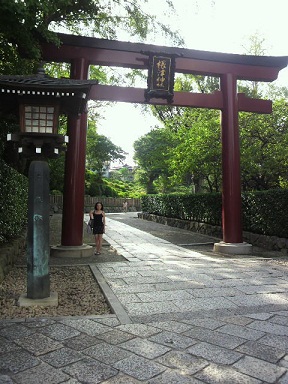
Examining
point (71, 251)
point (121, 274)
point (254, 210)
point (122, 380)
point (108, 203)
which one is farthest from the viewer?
point (108, 203)

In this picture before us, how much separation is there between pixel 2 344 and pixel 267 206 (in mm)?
9118

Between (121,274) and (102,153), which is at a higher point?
(102,153)

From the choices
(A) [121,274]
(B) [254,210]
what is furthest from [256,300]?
(B) [254,210]

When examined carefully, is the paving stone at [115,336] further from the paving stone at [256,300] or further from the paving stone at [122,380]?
the paving stone at [256,300]

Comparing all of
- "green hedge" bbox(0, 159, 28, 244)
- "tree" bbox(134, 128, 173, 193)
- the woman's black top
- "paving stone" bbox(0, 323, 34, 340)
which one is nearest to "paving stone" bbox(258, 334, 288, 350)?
"paving stone" bbox(0, 323, 34, 340)

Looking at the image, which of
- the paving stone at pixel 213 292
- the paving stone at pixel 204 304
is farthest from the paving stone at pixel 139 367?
the paving stone at pixel 213 292

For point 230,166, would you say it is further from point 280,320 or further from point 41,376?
point 41,376

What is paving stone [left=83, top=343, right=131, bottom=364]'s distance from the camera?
2.97 metres

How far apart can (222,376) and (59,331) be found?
1.88 metres

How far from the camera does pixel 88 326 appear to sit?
3.81m

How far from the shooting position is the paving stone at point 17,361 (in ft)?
9.16

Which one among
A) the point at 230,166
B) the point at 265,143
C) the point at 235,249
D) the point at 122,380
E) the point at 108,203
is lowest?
the point at 122,380

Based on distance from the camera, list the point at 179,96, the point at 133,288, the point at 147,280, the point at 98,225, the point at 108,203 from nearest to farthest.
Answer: the point at 133,288 → the point at 147,280 → the point at 98,225 → the point at 179,96 → the point at 108,203

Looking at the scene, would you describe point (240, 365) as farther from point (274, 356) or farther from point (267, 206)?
point (267, 206)
